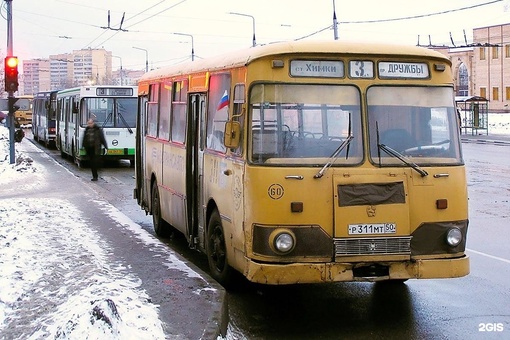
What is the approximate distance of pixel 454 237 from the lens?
7.72 meters

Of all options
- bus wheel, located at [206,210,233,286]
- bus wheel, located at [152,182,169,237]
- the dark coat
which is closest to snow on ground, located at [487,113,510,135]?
the dark coat

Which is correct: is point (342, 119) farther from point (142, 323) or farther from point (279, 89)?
point (142, 323)

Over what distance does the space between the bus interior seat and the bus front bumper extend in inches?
42.6

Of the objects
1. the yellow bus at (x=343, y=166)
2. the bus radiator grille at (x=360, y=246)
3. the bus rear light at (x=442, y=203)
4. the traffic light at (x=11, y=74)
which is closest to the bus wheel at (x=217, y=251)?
the yellow bus at (x=343, y=166)

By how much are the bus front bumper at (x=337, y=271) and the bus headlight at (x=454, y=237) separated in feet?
0.54

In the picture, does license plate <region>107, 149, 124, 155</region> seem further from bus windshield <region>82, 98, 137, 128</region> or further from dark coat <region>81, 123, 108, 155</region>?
dark coat <region>81, 123, 108, 155</region>

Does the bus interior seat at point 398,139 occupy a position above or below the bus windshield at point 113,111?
below

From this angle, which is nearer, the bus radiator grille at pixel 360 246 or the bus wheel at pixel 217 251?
the bus radiator grille at pixel 360 246

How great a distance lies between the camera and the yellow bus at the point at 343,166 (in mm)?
7441

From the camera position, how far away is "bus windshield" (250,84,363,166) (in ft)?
25.0

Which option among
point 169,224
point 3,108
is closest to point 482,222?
point 169,224

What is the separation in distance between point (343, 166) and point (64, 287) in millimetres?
2972

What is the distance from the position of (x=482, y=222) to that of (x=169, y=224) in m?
5.53

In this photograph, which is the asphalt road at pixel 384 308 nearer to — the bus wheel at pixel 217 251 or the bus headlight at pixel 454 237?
the bus wheel at pixel 217 251
